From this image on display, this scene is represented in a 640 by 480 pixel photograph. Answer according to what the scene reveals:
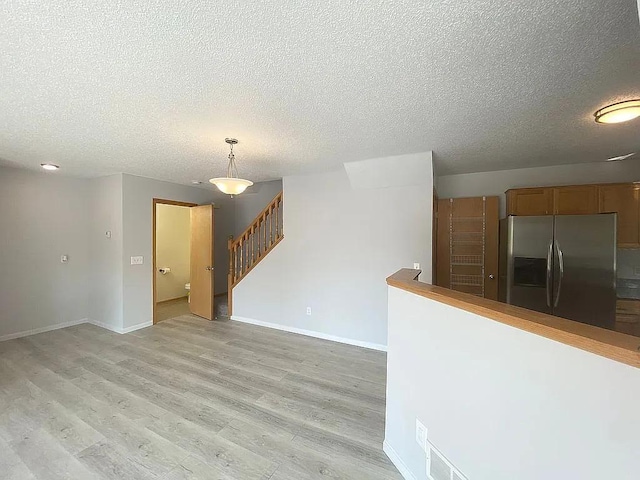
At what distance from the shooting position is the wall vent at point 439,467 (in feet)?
4.16

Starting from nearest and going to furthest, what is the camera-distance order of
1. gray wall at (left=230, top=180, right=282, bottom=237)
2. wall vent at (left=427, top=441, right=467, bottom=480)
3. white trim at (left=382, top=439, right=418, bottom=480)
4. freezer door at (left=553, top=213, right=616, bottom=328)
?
wall vent at (left=427, top=441, right=467, bottom=480) < white trim at (left=382, top=439, right=418, bottom=480) < freezer door at (left=553, top=213, right=616, bottom=328) < gray wall at (left=230, top=180, right=282, bottom=237)

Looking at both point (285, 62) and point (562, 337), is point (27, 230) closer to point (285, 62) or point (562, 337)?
point (285, 62)

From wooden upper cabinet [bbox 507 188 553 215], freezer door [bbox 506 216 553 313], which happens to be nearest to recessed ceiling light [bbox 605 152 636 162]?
wooden upper cabinet [bbox 507 188 553 215]

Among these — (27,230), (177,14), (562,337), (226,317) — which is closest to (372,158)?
(177,14)

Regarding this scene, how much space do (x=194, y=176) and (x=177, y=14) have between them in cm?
339

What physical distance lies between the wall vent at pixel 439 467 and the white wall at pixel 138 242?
4.60 metres

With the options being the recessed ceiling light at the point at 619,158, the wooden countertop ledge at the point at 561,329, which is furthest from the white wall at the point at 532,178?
the wooden countertop ledge at the point at 561,329

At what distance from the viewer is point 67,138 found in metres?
2.62

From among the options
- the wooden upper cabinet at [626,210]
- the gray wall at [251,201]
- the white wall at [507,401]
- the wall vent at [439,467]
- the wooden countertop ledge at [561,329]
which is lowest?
the wall vent at [439,467]

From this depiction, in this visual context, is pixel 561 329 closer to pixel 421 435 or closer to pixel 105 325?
pixel 421 435

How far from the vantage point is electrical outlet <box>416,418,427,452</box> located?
1.48 meters

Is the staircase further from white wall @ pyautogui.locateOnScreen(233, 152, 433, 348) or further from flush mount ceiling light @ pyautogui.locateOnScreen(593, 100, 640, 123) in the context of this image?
flush mount ceiling light @ pyautogui.locateOnScreen(593, 100, 640, 123)

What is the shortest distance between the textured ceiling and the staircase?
6.14 ft

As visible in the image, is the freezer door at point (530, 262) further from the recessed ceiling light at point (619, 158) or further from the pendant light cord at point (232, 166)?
the pendant light cord at point (232, 166)
